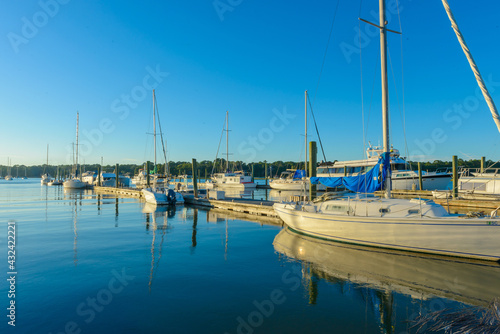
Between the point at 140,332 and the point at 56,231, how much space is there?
51.3ft

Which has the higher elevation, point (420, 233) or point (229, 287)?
point (420, 233)

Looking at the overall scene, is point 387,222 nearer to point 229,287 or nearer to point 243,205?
point 229,287

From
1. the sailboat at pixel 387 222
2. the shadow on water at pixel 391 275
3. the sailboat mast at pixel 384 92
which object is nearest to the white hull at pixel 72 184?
the sailboat at pixel 387 222

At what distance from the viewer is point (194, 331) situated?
263 inches

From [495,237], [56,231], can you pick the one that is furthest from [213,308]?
[56,231]

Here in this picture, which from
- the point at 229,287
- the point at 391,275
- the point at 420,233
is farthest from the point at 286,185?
the point at 229,287

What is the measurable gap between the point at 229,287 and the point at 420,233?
8030 mm

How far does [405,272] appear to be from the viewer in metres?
10.2

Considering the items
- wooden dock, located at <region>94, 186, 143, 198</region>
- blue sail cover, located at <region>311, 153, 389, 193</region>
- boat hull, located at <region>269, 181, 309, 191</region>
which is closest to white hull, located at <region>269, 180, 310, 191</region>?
boat hull, located at <region>269, 181, 309, 191</region>

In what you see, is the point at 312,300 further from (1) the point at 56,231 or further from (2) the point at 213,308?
(1) the point at 56,231

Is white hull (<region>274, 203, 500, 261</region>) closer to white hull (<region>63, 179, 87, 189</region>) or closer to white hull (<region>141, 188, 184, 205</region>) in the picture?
white hull (<region>141, 188, 184, 205</region>)

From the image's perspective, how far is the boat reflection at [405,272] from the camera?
28.4 ft

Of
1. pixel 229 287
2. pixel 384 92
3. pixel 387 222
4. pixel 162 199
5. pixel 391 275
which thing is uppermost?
pixel 384 92

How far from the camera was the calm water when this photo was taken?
23.2 feet
